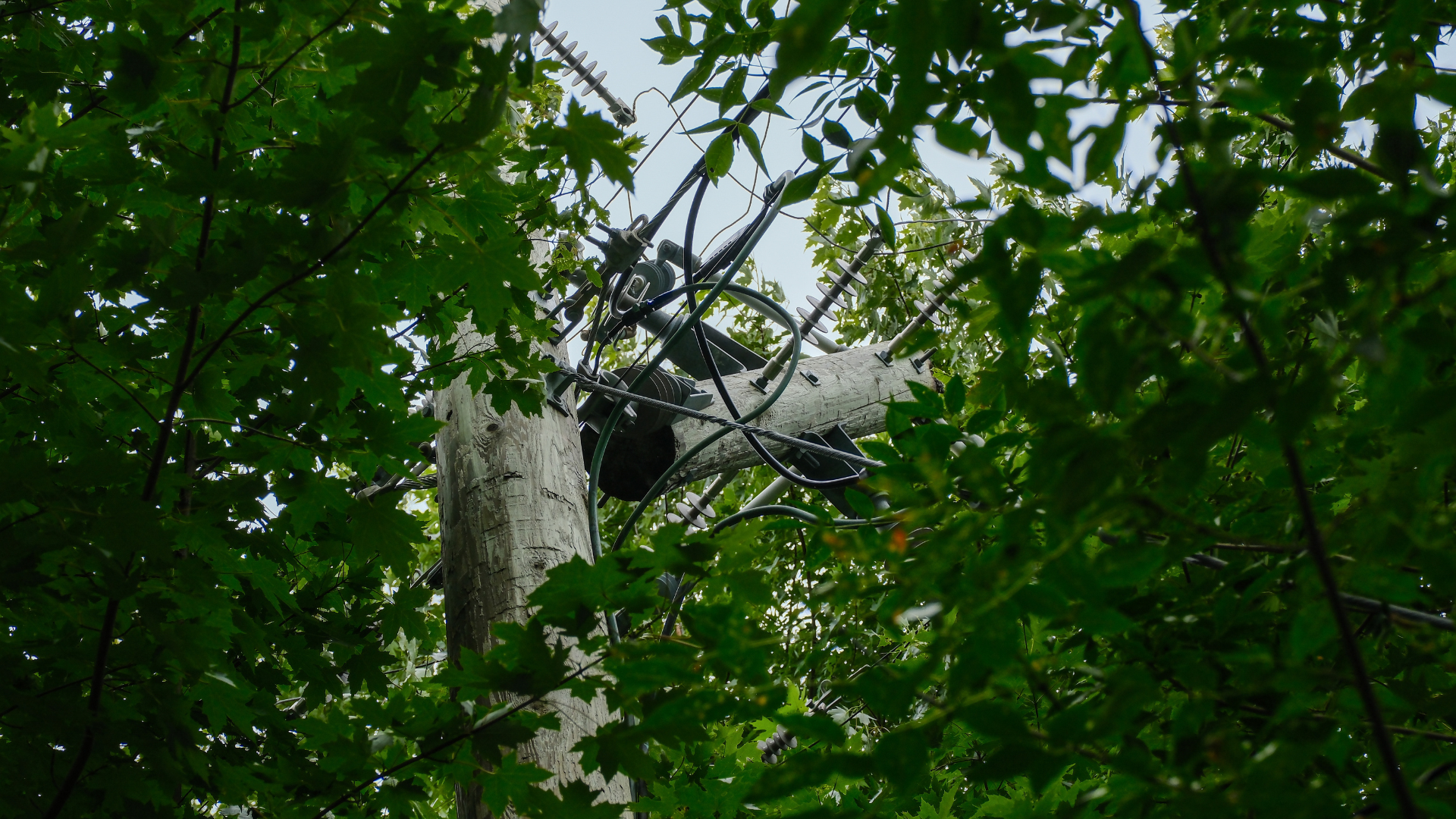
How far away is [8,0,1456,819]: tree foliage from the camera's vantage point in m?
0.62

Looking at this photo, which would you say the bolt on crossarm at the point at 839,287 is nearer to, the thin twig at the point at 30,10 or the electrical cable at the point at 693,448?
the electrical cable at the point at 693,448

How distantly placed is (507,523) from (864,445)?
46.7 inches

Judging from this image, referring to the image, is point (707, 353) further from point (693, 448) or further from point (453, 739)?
point (453, 739)

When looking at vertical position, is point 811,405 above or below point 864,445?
above

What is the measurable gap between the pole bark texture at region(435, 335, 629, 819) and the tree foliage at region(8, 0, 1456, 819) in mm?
278

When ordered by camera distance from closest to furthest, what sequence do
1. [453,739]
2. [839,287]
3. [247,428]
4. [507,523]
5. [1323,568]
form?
Answer: [1323,568]
[453,739]
[247,428]
[507,523]
[839,287]

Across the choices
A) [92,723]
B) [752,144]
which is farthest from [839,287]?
[92,723]

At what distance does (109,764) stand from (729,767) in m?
1.08

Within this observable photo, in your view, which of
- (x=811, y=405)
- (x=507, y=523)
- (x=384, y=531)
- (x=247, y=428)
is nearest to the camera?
(x=247, y=428)

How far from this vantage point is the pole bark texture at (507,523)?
74.9 inches

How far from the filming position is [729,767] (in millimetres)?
1799

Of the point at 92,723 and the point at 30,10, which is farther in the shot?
the point at 30,10

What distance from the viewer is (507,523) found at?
2178 millimetres

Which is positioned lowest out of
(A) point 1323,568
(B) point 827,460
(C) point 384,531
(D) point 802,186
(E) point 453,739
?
(A) point 1323,568
